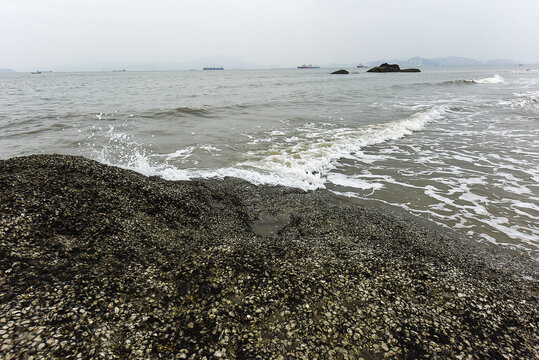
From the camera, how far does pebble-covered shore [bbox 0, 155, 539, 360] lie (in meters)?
3.38

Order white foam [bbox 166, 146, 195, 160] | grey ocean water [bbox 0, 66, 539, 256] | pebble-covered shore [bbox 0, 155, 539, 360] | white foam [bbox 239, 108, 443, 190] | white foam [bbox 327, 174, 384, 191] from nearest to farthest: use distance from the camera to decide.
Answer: pebble-covered shore [bbox 0, 155, 539, 360]
grey ocean water [bbox 0, 66, 539, 256]
white foam [bbox 327, 174, 384, 191]
white foam [bbox 239, 108, 443, 190]
white foam [bbox 166, 146, 195, 160]

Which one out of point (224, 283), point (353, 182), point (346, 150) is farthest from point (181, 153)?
point (224, 283)

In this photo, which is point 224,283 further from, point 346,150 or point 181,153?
point 346,150

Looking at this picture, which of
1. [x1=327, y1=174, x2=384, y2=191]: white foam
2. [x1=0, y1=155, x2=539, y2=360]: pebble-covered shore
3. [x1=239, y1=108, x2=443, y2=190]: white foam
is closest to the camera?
[x1=0, y1=155, x2=539, y2=360]: pebble-covered shore

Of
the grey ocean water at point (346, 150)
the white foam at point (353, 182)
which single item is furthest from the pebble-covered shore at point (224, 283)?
the white foam at point (353, 182)

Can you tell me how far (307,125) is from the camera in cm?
1906

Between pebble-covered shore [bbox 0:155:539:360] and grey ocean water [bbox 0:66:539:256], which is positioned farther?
grey ocean water [bbox 0:66:539:256]

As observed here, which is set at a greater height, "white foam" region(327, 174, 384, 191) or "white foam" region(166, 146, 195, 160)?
"white foam" region(166, 146, 195, 160)

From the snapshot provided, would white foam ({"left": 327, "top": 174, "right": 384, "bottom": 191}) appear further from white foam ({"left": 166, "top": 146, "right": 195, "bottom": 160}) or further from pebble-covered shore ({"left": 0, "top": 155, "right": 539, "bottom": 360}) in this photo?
white foam ({"left": 166, "top": 146, "right": 195, "bottom": 160})

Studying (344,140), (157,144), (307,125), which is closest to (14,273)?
(157,144)

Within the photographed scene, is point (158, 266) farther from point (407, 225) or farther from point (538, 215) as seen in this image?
point (538, 215)

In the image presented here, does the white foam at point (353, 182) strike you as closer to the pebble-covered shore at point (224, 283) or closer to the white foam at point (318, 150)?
the white foam at point (318, 150)

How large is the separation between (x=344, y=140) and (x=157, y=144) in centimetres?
1078

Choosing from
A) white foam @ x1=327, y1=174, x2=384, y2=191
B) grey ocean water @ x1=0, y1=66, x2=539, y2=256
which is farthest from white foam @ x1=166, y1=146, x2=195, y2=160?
white foam @ x1=327, y1=174, x2=384, y2=191
